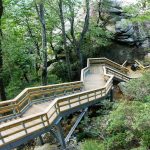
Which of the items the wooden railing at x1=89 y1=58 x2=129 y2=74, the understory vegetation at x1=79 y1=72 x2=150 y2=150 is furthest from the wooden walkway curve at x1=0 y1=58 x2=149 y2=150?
the understory vegetation at x1=79 y1=72 x2=150 y2=150

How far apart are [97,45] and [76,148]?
13.9 metres

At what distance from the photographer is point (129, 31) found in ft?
87.3

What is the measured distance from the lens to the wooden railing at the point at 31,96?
43.1 ft

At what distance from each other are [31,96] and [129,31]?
48.6ft

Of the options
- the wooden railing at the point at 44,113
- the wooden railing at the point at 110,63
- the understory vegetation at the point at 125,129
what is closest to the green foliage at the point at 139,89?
the understory vegetation at the point at 125,129

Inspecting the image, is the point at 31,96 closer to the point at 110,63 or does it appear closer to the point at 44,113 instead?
the point at 44,113

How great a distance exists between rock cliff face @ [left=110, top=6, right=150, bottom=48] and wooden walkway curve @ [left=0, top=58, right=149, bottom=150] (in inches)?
179

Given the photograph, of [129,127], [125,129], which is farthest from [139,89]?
[129,127]

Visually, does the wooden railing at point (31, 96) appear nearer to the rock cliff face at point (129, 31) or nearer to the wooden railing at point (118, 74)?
the wooden railing at point (118, 74)

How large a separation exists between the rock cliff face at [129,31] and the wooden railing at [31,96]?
29.9 feet

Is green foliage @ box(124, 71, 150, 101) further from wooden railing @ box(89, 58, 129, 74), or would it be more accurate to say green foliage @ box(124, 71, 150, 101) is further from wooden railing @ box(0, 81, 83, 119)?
wooden railing @ box(89, 58, 129, 74)

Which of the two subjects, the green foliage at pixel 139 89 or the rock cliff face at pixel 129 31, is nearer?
the green foliage at pixel 139 89

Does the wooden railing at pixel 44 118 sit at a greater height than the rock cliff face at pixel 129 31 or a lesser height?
lesser

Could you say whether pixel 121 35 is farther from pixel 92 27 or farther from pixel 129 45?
pixel 92 27
